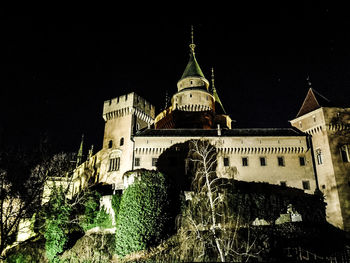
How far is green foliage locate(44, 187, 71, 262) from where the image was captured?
25578 millimetres

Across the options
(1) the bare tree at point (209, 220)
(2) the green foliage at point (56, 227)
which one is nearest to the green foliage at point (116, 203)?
(2) the green foliage at point (56, 227)

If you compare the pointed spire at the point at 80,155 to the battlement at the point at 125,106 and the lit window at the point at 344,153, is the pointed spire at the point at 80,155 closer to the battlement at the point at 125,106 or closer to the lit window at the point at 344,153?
the battlement at the point at 125,106

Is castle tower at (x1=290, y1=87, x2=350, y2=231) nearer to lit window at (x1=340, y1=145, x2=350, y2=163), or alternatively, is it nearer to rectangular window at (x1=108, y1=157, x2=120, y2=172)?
lit window at (x1=340, y1=145, x2=350, y2=163)

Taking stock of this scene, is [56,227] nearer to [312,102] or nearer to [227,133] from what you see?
[227,133]

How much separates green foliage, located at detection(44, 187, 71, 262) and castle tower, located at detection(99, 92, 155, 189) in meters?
9.13

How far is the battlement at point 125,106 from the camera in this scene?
1662 inches

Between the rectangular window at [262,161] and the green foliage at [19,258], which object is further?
the rectangular window at [262,161]

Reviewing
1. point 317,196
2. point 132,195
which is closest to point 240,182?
point 317,196

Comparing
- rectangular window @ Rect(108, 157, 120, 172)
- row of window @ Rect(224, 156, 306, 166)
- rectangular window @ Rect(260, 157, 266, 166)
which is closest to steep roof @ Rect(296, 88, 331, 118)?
row of window @ Rect(224, 156, 306, 166)

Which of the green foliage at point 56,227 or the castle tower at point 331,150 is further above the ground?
the castle tower at point 331,150

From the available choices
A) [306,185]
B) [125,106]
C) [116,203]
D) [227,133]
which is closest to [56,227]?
[116,203]

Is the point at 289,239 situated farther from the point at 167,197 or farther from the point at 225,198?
the point at 167,197

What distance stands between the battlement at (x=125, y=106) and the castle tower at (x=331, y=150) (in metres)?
20.3

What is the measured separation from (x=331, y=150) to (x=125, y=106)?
25.9 meters
